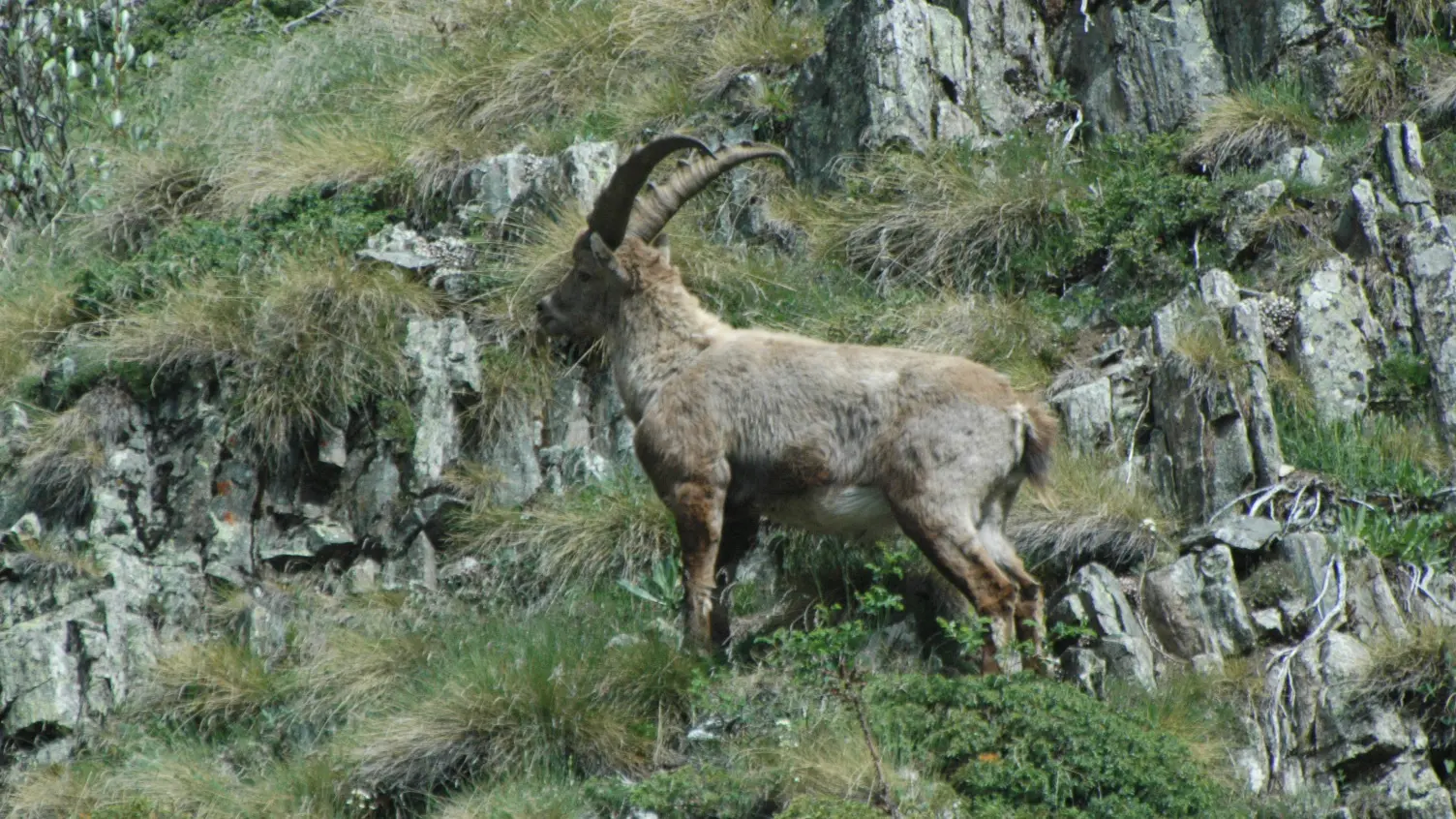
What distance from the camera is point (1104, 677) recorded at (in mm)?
7461

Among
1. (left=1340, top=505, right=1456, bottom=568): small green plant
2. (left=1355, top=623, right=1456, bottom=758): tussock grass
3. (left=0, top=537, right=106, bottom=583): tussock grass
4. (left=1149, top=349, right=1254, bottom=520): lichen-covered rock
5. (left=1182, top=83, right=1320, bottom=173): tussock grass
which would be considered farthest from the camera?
(left=1182, top=83, right=1320, bottom=173): tussock grass

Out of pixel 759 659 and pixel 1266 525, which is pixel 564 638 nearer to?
pixel 759 659

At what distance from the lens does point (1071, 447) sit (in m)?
9.00

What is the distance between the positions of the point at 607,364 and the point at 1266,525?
4423 millimetres

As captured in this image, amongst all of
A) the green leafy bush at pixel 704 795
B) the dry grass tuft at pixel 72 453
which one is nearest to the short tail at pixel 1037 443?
the green leafy bush at pixel 704 795

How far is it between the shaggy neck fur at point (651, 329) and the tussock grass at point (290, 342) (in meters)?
2.13

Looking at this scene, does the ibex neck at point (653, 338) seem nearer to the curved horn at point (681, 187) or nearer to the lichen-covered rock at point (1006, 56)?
the curved horn at point (681, 187)

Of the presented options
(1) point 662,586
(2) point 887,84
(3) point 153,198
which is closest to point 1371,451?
(1) point 662,586

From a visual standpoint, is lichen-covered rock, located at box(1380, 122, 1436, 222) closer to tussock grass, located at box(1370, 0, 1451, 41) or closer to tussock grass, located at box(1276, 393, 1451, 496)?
tussock grass, located at box(1370, 0, 1451, 41)

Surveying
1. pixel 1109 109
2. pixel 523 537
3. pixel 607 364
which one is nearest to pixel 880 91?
pixel 1109 109

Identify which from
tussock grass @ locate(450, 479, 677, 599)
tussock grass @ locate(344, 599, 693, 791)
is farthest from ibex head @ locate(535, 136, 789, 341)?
tussock grass @ locate(344, 599, 693, 791)

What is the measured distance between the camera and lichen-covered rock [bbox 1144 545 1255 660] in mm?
7684

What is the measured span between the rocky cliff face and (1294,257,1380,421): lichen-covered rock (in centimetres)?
2

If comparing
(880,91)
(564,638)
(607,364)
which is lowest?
(564,638)
